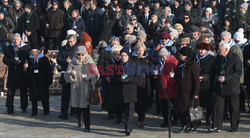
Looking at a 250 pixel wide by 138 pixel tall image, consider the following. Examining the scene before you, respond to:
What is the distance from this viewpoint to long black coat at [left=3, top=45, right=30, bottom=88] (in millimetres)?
13297

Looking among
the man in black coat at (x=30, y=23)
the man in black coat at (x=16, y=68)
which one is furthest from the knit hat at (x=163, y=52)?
the man in black coat at (x=30, y=23)

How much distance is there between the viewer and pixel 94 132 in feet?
36.3

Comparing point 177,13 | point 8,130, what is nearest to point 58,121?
point 8,130

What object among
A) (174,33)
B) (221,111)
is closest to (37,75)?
(174,33)

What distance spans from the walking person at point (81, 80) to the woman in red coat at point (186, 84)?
182cm

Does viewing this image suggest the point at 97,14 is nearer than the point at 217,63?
No

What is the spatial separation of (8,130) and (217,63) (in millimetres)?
4854

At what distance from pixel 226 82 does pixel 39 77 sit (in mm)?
4854

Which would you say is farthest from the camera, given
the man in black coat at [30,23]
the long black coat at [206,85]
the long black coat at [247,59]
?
the man in black coat at [30,23]

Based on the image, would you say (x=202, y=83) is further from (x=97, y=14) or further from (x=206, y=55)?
(x=97, y=14)

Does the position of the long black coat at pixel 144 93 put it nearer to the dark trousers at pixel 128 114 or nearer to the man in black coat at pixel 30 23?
the dark trousers at pixel 128 114

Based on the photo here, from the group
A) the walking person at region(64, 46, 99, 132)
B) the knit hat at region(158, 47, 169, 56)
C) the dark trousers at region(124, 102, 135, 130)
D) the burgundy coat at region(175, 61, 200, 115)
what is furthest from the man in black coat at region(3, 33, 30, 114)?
the burgundy coat at region(175, 61, 200, 115)

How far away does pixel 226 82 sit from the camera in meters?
10.7

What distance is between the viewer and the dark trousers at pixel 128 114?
35.0 ft
